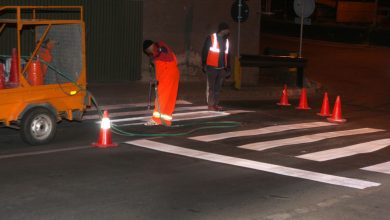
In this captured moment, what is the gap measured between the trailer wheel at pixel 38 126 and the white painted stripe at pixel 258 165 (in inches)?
51.2

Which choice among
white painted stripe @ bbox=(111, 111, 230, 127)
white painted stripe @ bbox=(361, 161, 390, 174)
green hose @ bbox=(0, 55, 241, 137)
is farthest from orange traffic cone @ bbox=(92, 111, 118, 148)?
white painted stripe @ bbox=(361, 161, 390, 174)

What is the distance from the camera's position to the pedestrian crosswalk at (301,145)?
873cm

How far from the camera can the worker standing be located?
14.5 metres

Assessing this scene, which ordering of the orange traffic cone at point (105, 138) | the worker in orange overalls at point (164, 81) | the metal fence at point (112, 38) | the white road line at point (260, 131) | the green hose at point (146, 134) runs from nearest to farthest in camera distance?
the orange traffic cone at point (105, 138)
the green hose at point (146, 134)
the white road line at point (260, 131)
the worker in orange overalls at point (164, 81)
the metal fence at point (112, 38)

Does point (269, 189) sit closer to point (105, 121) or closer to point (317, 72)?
point (105, 121)

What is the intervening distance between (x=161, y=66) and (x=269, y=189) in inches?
197

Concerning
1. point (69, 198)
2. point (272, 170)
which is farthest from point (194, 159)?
point (69, 198)

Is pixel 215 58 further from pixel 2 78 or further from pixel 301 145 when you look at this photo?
pixel 2 78

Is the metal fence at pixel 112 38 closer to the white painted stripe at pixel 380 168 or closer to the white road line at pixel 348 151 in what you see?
the white road line at pixel 348 151

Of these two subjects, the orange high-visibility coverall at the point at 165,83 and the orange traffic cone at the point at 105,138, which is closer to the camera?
the orange traffic cone at the point at 105,138

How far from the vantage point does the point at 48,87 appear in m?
10.1

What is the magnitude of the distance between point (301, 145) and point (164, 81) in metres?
3.03

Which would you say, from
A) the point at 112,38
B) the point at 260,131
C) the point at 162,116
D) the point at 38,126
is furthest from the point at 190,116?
the point at 112,38

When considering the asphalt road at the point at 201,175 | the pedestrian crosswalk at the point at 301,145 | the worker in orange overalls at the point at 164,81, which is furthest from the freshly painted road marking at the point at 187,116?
the pedestrian crosswalk at the point at 301,145
